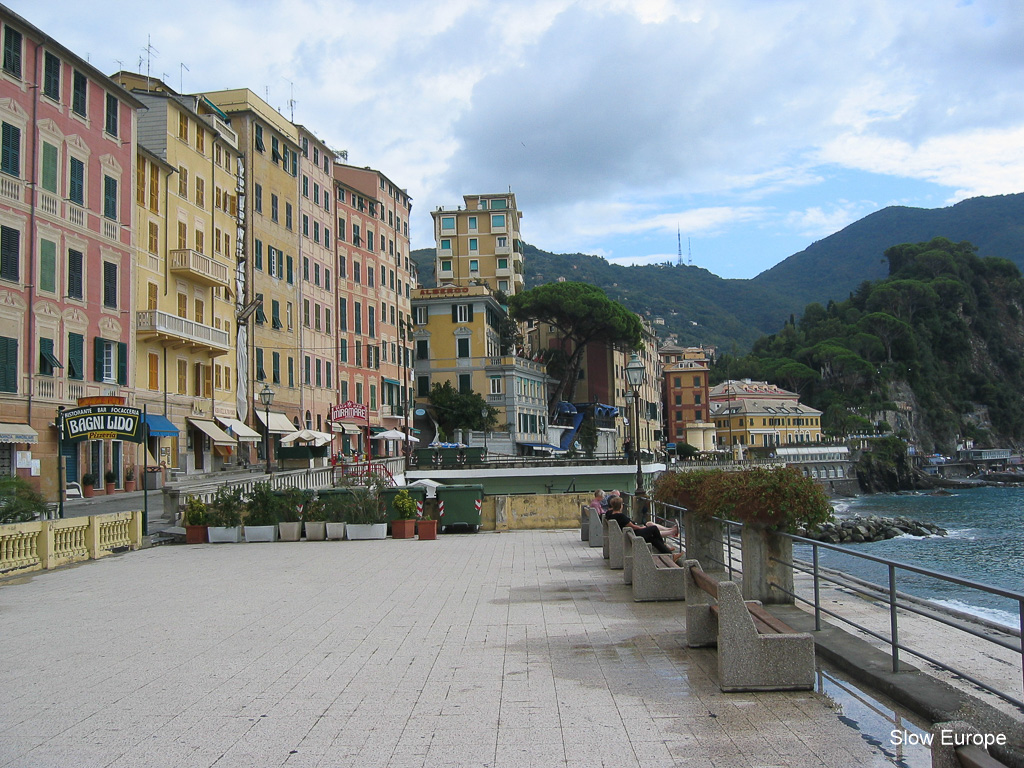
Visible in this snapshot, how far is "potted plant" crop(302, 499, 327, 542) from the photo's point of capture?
73.0 feet

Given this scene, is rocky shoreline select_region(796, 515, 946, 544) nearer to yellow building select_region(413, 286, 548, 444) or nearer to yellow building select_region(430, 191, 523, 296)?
yellow building select_region(413, 286, 548, 444)

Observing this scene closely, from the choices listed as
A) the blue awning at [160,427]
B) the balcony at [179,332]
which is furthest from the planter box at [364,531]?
the balcony at [179,332]

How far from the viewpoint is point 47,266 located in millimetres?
30234

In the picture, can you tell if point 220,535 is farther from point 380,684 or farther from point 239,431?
point 239,431

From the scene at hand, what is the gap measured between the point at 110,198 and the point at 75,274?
3.59m

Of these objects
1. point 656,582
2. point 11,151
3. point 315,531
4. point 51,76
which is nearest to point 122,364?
point 11,151

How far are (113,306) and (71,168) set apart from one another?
5075 millimetres

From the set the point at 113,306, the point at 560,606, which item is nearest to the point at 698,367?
the point at 113,306

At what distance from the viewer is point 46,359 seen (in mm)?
29938

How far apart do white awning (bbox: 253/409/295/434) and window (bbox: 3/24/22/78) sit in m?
20.4

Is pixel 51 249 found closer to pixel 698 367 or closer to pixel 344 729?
pixel 344 729

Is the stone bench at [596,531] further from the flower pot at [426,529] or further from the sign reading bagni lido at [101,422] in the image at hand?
the sign reading bagni lido at [101,422]

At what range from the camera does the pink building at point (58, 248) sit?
28438 mm

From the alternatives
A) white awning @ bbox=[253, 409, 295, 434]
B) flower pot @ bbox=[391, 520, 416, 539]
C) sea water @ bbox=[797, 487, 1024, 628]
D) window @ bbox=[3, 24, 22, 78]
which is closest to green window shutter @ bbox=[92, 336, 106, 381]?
window @ bbox=[3, 24, 22, 78]
